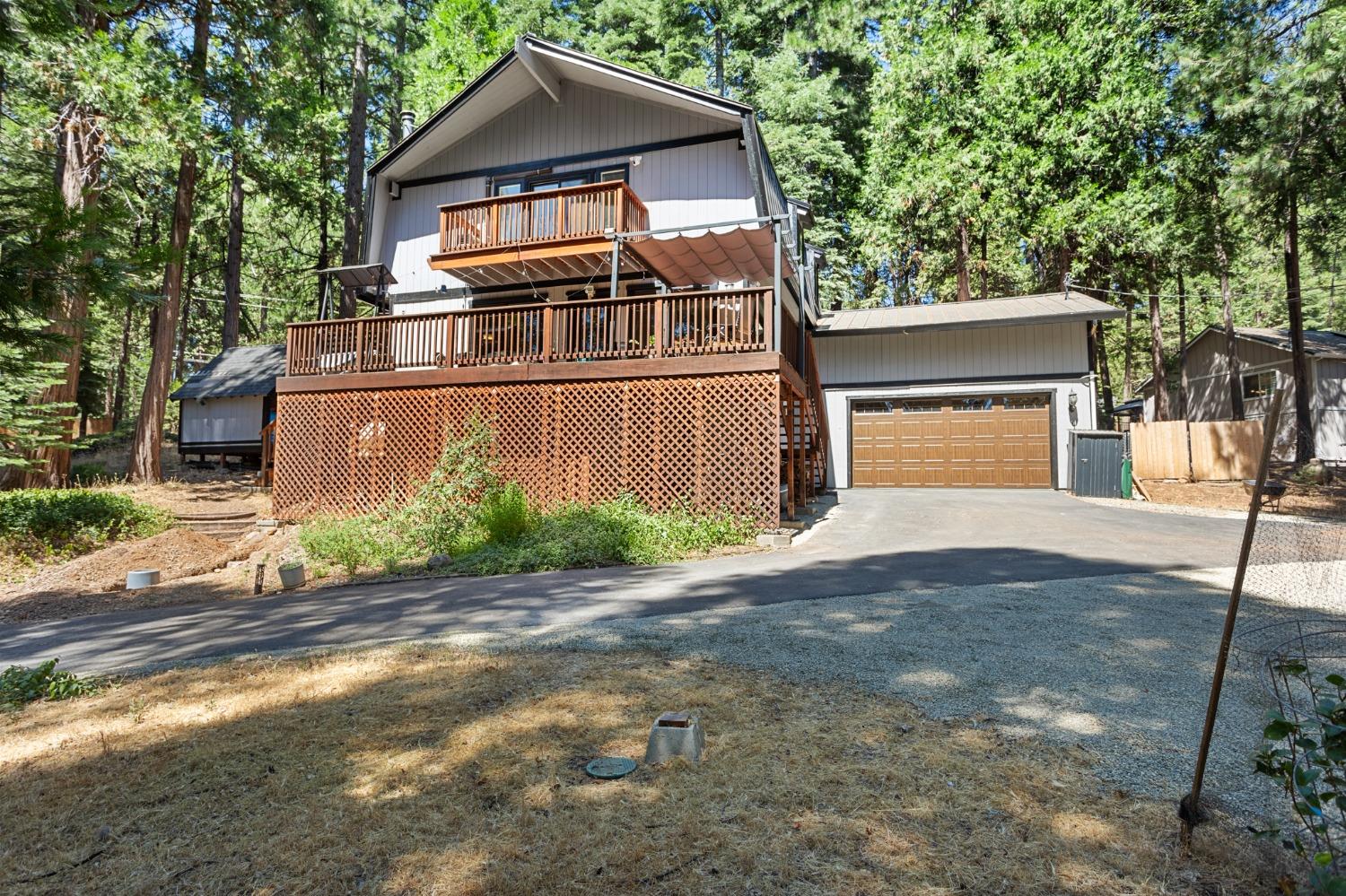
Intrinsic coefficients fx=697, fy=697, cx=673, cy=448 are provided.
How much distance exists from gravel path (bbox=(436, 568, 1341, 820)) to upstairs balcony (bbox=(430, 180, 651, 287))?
353 inches

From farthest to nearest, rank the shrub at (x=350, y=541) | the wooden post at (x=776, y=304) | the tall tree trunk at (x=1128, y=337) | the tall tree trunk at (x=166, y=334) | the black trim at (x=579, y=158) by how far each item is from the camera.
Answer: the tall tree trunk at (x=1128, y=337), the tall tree trunk at (x=166, y=334), the black trim at (x=579, y=158), the wooden post at (x=776, y=304), the shrub at (x=350, y=541)

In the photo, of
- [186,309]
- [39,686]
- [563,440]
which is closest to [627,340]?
[563,440]

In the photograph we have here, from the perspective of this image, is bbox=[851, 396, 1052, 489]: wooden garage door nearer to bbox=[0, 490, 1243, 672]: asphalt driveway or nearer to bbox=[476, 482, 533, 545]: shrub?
bbox=[0, 490, 1243, 672]: asphalt driveway

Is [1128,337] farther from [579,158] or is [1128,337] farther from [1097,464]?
[579,158]

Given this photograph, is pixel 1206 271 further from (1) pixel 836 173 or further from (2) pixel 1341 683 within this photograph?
(2) pixel 1341 683

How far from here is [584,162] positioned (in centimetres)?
1476

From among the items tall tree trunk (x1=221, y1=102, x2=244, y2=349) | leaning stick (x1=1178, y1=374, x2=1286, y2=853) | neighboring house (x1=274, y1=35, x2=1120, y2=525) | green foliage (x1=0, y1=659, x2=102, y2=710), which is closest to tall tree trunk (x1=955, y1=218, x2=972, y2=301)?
neighboring house (x1=274, y1=35, x2=1120, y2=525)

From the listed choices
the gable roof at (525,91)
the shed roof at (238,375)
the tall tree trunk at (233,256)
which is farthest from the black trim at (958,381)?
the tall tree trunk at (233,256)

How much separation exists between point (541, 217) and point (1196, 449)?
16919 mm

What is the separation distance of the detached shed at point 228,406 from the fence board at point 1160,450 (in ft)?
78.6

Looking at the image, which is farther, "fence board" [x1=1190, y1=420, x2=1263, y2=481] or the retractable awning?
"fence board" [x1=1190, y1=420, x2=1263, y2=481]

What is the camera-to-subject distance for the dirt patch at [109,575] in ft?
24.7

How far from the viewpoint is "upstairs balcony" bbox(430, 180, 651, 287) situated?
1299 cm

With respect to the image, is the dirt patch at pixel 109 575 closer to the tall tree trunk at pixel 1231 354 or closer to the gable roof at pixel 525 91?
the gable roof at pixel 525 91
